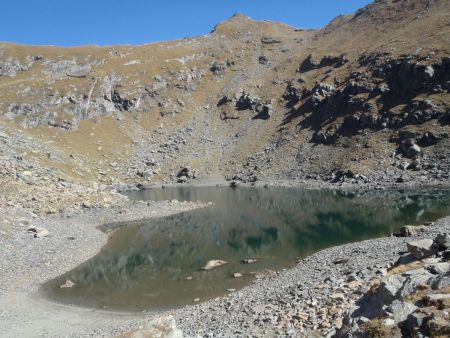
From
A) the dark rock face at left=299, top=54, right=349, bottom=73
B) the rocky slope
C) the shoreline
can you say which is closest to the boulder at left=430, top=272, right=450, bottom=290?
the shoreline

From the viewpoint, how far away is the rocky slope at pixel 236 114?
99125mm

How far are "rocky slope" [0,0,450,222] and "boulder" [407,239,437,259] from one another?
58.7 metres

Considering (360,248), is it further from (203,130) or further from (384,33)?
(384,33)

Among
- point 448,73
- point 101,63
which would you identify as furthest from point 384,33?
point 101,63

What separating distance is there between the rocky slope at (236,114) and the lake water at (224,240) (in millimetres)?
18821

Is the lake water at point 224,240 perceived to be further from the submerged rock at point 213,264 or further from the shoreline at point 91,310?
the shoreline at point 91,310

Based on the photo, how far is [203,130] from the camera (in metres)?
164

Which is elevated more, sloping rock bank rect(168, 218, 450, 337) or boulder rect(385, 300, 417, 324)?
boulder rect(385, 300, 417, 324)

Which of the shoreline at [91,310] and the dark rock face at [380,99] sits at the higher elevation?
the dark rock face at [380,99]

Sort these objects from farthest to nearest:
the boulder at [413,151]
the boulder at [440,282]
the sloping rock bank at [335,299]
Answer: the boulder at [413,151]
the boulder at [440,282]
the sloping rock bank at [335,299]

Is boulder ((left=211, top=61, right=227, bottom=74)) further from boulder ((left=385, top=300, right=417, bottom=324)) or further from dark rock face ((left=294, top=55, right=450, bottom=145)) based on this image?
boulder ((left=385, top=300, right=417, bottom=324))

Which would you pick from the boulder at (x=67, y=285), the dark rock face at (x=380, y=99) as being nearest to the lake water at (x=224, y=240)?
the boulder at (x=67, y=285)

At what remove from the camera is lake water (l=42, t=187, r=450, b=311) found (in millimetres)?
36781

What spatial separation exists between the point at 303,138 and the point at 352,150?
23.1 meters
